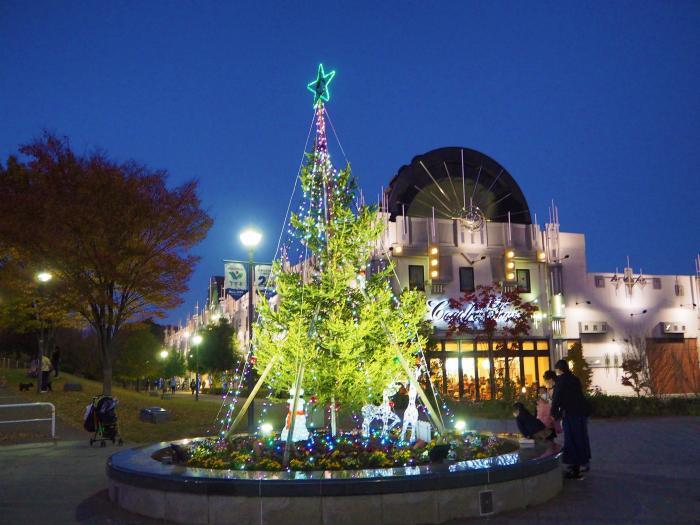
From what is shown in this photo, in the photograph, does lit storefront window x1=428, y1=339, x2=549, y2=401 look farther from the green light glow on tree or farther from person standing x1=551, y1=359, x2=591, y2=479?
person standing x1=551, y1=359, x2=591, y2=479

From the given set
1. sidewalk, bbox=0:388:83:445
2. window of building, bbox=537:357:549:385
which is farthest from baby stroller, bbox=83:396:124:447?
window of building, bbox=537:357:549:385

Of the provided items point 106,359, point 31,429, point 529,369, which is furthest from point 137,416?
point 529,369

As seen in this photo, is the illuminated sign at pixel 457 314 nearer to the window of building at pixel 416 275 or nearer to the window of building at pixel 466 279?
the window of building at pixel 416 275

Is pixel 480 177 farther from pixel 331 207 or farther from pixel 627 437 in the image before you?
pixel 331 207

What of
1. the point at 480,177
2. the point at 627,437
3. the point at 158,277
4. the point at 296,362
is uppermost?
the point at 480,177

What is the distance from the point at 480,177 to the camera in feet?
130

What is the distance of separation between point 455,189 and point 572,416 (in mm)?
28429

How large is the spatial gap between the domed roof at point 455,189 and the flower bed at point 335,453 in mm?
26235

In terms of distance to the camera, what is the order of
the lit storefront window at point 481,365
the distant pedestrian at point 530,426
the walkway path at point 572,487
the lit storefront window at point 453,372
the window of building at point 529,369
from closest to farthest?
the walkway path at point 572,487 < the distant pedestrian at point 530,426 < the lit storefront window at point 481,365 < the lit storefront window at point 453,372 < the window of building at point 529,369

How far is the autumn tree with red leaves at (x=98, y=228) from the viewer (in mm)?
21312

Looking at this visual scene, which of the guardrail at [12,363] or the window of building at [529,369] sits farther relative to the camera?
the guardrail at [12,363]

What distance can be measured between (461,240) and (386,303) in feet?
79.9

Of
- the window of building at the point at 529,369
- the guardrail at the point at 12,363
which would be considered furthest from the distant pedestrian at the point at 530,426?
the guardrail at the point at 12,363

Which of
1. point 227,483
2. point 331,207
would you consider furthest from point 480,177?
point 227,483
